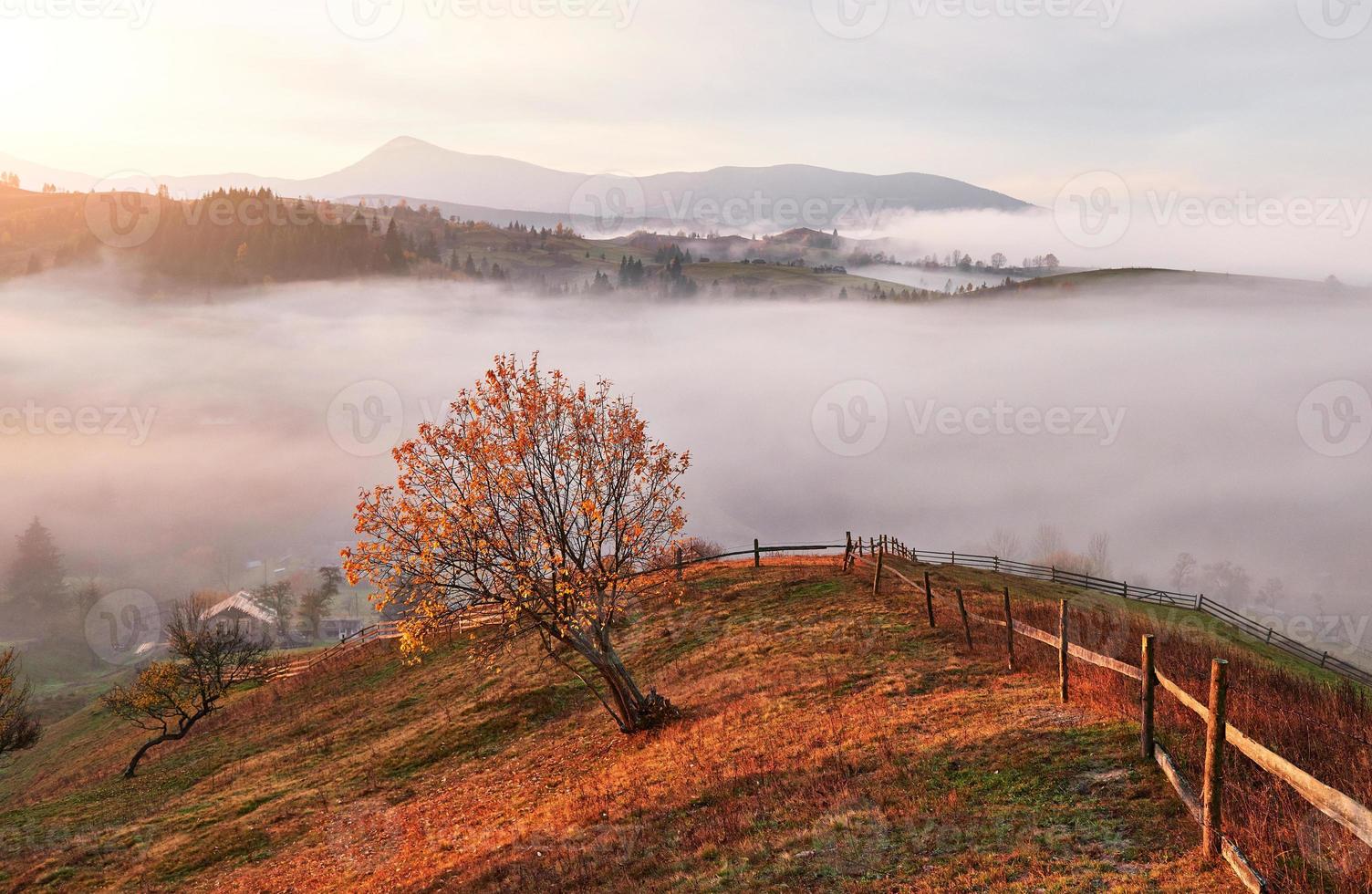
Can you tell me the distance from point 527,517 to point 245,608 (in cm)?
17350

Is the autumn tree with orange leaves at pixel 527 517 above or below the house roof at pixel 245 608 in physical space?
above

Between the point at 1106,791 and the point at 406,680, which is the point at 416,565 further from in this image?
the point at 406,680

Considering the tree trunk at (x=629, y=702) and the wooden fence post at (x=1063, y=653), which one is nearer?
the wooden fence post at (x=1063, y=653)

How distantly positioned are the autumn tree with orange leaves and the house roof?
163054 mm

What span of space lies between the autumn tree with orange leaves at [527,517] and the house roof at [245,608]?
163m

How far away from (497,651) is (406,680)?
569 cm

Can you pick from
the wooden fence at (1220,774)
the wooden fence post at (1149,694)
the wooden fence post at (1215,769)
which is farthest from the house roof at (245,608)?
the wooden fence post at (1215,769)

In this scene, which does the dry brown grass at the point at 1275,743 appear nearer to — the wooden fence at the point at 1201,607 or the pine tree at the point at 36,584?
the wooden fence at the point at 1201,607

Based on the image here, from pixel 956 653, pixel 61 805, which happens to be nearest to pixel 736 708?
pixel 956 653

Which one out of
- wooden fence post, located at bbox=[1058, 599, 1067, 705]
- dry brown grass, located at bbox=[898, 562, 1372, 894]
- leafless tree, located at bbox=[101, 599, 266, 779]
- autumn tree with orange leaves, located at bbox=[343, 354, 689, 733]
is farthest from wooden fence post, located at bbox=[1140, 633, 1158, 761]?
leafless tree, located at bbox=[101, 599, 266, 779]

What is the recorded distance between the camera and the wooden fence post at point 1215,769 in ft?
29.1

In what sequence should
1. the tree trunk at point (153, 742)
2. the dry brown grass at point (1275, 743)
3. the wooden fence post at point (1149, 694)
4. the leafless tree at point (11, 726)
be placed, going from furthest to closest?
the leafless tree at point (11, 726), the tree trunk at point (153, 742), the wooden fence post at point (1149, 694), the dry brown grass at point (1275, 743)

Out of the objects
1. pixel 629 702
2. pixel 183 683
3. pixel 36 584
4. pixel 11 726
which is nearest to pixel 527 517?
pixel 629 702

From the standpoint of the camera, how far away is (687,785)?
55.8ft
